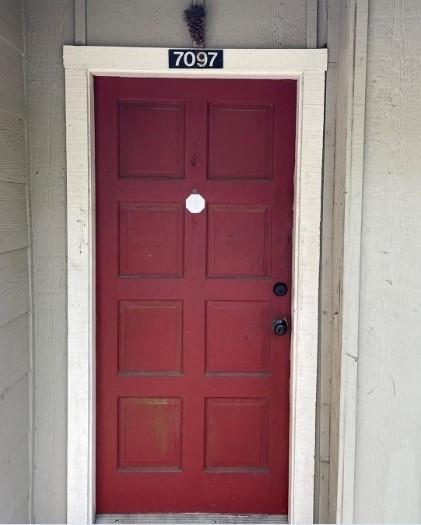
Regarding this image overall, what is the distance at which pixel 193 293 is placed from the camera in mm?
2926

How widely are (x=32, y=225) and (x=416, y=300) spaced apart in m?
1.87

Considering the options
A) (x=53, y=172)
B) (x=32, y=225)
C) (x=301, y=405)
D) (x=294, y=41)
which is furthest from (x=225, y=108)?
(x=301, y=405)

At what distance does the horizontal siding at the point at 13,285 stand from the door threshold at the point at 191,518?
47.7 inches

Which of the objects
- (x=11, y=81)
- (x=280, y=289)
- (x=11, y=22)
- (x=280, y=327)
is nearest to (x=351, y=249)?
(x=280, y=289)

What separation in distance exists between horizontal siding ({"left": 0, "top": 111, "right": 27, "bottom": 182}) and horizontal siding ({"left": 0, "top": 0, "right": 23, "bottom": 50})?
0.35 metres

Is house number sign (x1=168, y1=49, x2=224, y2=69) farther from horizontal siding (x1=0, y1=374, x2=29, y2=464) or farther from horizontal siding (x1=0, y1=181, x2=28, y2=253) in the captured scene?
horizontal siding (x1=0, y1=374, x2=29, y2=464)

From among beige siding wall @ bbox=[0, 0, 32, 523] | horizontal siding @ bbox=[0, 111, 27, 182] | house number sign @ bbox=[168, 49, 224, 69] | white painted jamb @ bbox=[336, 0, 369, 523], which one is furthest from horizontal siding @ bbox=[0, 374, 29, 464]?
house number sign @ bbox=[168, 49, 224, 69]

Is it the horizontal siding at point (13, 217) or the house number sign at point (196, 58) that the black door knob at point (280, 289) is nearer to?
the house number sign at point (196, 58)

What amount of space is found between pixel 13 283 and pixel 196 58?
136 cm

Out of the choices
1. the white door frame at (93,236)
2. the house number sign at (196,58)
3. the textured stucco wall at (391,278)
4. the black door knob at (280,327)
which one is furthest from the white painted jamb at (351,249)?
the house number sign at (196,58)

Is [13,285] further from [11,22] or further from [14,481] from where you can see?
[11,22]

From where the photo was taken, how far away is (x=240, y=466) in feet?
9.89

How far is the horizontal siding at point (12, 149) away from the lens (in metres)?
2.47

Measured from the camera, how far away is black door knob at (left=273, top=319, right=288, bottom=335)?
2895mm
